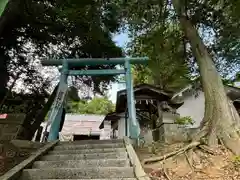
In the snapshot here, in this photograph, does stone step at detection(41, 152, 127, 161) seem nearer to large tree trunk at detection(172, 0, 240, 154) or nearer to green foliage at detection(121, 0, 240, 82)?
large tree trunk at detection(172, 0, 240, 154)

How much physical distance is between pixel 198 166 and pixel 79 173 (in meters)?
2.36

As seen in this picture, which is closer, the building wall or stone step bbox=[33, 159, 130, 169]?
stone step bbox=[33, 159, 130, 169]

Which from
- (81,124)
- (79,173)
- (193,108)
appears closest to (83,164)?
(79,173)

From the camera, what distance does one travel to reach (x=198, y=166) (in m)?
5.12

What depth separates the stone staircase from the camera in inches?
176

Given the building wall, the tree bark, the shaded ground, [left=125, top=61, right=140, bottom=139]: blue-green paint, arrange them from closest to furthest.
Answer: the shaded ground, [left=125, top=61, right=140, bottom=139]: blue-green paint, the tree bark, the building wall

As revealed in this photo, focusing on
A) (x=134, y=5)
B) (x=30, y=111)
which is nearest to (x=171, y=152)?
(x=134, y=5)

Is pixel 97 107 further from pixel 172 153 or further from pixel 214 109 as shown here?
pixel 172 153

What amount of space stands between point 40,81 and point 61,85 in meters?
3.15

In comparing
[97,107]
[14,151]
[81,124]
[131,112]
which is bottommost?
[14,151]

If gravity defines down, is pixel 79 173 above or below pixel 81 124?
below

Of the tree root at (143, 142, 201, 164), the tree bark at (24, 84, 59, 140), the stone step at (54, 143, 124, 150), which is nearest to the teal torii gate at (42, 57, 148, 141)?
the stone step at (54, 143, 124, 150)

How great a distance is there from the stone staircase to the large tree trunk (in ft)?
6.85

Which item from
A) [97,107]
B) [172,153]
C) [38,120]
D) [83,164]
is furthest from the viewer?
[97,107]
